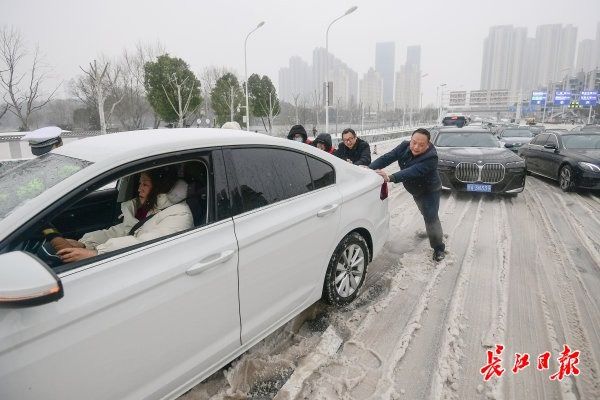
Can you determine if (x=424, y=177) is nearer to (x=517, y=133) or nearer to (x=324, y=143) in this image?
(x=324, y=143)

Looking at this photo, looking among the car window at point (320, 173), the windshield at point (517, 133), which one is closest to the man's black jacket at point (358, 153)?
the car window at point (320, 173)

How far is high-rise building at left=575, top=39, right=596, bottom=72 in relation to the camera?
14474 cm

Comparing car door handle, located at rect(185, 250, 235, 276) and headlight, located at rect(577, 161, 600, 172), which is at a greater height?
car door handle, located at rect(185, 250, 235, 276)

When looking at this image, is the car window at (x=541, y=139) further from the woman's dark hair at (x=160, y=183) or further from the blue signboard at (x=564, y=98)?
the blue signboard at (x=564, y=98)

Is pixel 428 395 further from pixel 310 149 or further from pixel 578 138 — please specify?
pixel 578 138

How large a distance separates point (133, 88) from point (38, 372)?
39.5 m

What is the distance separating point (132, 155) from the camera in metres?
1.77

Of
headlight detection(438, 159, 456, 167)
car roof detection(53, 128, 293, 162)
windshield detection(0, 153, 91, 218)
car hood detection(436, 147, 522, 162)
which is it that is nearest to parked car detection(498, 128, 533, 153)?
car hood detection(436, 147, 522, 162)

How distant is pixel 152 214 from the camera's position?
223cm

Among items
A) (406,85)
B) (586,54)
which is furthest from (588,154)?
(586,54)

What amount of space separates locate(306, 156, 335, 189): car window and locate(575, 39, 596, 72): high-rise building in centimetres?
18903

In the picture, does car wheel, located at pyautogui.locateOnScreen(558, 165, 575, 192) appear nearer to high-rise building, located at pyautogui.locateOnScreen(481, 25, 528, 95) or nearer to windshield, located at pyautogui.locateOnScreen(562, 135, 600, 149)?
windshield, located at pyautogui.locateOnScreen(562, 135, 600, 149)

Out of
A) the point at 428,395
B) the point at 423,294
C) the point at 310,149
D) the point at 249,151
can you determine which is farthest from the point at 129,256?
the point at 423,294

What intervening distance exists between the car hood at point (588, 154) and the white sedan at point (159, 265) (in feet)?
25.1
